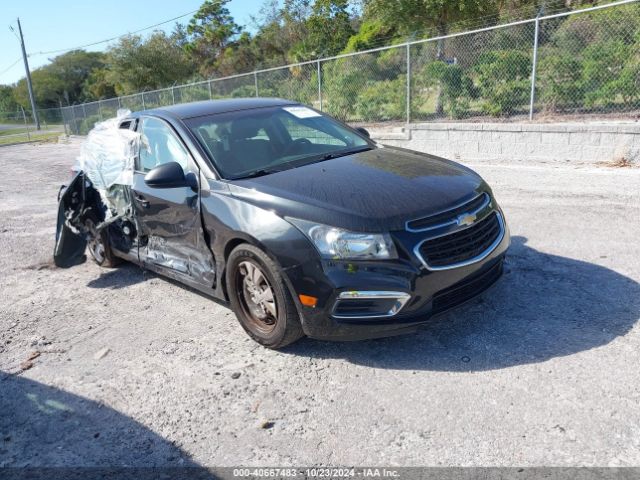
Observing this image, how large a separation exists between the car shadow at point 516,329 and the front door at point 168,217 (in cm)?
112

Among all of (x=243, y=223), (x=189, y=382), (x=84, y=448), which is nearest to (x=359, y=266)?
(x=243, y=223)

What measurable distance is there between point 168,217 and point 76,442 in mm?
1956

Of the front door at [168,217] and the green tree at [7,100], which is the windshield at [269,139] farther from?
the green tree at [7,100]

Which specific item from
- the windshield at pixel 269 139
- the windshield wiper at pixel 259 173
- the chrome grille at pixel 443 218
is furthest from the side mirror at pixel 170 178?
the chrome grille at pixel 443 218

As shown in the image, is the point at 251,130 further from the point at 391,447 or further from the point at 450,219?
the point at 391,447

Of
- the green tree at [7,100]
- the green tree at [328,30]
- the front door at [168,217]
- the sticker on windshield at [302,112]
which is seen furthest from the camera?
the green tree at [7,100]

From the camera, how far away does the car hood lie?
3143 mm

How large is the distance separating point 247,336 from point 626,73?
27.4 ft

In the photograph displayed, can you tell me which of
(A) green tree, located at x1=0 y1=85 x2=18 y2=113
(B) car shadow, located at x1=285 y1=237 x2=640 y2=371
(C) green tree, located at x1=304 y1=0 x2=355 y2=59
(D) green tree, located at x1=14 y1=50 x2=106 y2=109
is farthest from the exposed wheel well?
(A) green tree, located at x1=0 y1=85 x2=18 y2=113

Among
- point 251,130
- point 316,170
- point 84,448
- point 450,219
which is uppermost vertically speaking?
point 251,130

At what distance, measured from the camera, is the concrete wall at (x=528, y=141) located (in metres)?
8.30

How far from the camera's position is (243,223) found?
3.46m

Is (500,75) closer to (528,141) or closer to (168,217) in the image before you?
(528,141)

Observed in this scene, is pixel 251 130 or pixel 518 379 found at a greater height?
pixel 251 130
